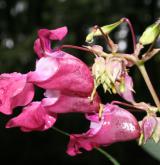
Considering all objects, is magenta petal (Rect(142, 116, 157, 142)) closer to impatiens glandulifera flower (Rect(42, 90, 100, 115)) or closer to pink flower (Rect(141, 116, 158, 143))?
pink flower (Rect(141, 116, 158, 143))

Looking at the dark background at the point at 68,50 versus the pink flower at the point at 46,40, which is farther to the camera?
the dark background at the point at 68,50

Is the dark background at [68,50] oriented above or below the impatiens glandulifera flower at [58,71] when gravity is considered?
below

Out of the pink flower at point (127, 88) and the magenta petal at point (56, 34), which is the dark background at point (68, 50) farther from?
the magenta petal at point (56, 34)

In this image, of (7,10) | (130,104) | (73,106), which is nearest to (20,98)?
(73,106)

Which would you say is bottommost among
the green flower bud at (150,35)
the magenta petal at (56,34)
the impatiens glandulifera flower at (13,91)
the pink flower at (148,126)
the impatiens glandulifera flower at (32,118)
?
the pink flower at (148,126)

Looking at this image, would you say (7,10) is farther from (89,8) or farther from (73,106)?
(73,106)

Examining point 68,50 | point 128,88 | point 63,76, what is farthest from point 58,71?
point 68,50

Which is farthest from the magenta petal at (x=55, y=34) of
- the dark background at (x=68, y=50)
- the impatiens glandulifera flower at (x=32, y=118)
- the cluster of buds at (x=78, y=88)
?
the dark background at (x=68, y=50)
